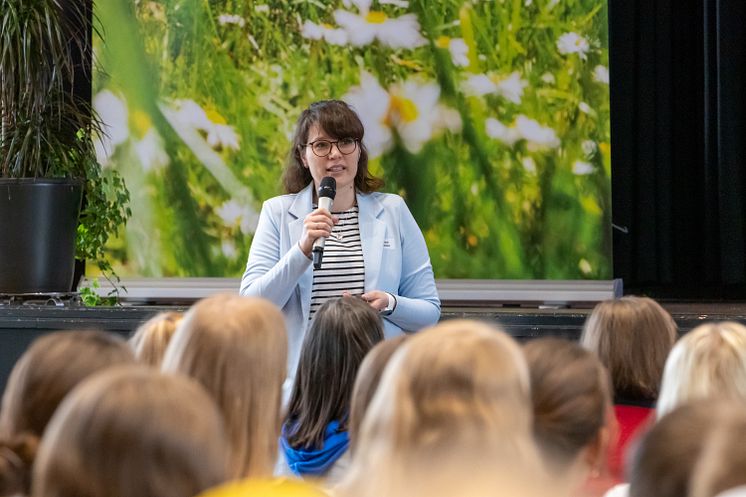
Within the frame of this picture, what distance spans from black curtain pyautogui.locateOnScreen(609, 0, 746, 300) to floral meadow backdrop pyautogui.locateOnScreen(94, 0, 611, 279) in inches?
16.6

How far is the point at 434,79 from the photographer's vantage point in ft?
16.0

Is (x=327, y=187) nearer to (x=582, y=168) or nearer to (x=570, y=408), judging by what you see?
(x=570, y=408)

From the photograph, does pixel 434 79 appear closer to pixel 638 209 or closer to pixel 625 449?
pixel 638 209

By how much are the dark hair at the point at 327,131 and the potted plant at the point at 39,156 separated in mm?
1497

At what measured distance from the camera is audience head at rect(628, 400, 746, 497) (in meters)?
1.16

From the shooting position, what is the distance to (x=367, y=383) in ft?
5.76

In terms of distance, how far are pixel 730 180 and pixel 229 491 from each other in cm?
417

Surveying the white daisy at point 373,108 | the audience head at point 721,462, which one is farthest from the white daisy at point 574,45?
the audience head at point 721,462

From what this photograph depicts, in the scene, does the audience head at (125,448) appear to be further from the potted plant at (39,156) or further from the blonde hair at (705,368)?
the potted plant at (39,156)

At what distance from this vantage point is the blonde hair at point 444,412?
1.23 m

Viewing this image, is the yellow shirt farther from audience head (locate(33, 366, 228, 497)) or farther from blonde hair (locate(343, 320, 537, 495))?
blonde hair (locate(343, 320, 537, 495))

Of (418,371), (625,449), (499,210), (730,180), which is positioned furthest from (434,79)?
(418,371)

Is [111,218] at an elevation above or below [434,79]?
below

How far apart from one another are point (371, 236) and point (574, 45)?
2.02 metres
